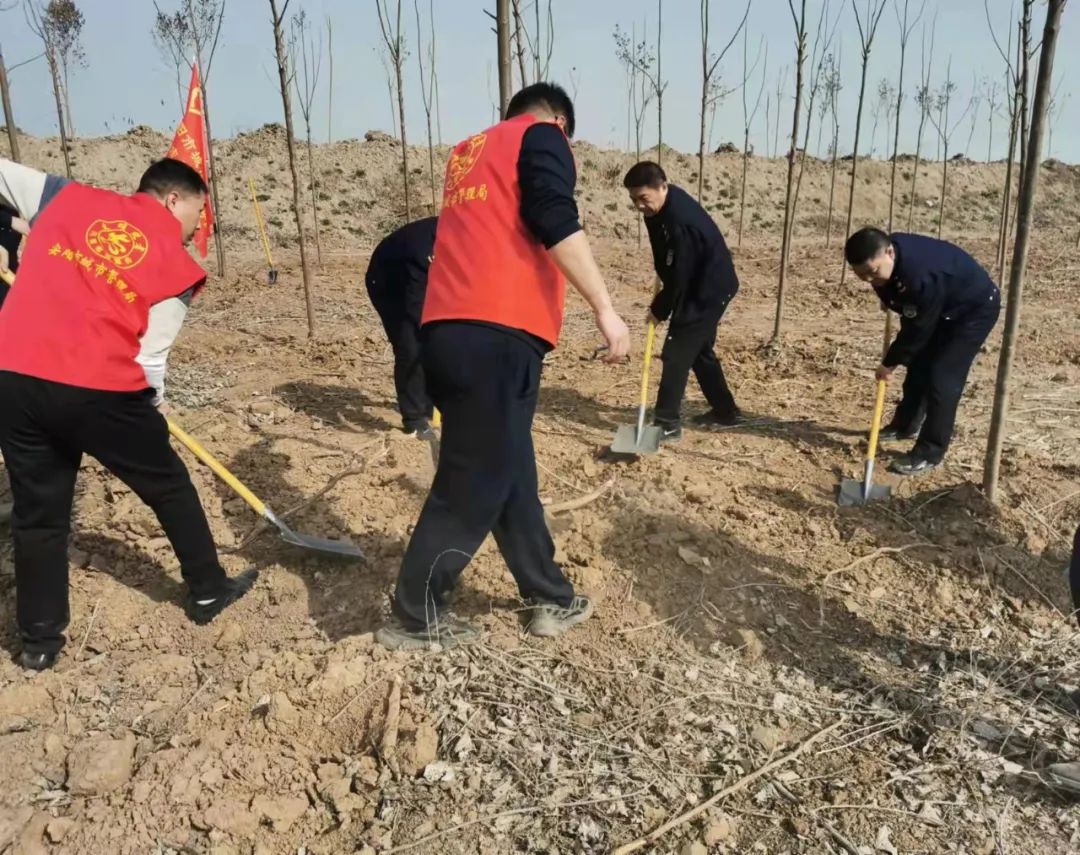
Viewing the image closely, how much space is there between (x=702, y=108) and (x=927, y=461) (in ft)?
18.0

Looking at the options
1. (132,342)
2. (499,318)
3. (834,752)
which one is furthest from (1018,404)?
(132,342)

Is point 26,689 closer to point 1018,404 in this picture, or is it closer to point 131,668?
point 131,668

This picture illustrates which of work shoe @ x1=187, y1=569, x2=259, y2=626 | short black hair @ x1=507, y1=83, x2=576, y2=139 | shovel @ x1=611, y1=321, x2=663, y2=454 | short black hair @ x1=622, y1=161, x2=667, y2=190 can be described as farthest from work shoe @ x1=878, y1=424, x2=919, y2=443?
work shoe @ x1=187, y1=569, x2=259, y2=626

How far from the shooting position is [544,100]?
2270mm

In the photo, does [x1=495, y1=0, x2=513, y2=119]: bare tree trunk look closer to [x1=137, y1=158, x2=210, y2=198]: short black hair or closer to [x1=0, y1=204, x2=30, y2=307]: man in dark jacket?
[x1=137, y1=158, x2=210, y2=198]: short black hair

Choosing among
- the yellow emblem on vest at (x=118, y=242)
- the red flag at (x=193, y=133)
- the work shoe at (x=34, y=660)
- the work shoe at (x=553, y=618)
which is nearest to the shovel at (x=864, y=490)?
the work shoe at (x=553, y=618)

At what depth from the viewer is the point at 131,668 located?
99.1 inches

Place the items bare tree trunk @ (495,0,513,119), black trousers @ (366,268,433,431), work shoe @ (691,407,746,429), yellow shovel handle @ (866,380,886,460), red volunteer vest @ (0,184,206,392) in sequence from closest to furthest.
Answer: red volunteer vest @ (0,184,206,392)
bare tree trunk @ (495,0,513,119)
yellow shovel handle @ (866,380,886,460)
black trousers @ (366,268,433,431)
work shoe @ (691,407,746,429)

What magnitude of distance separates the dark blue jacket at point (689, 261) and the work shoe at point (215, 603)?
2.56m

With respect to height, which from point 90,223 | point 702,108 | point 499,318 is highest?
point 702,108

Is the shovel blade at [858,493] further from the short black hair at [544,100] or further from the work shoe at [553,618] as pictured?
the short black hair at [544,100]

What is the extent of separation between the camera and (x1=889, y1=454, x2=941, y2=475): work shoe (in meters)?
3.85

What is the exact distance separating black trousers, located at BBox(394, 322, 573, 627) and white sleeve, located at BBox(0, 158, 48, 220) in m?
1.41

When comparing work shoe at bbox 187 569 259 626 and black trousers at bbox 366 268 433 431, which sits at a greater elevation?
black trousers at bbox 366 268 433 431
